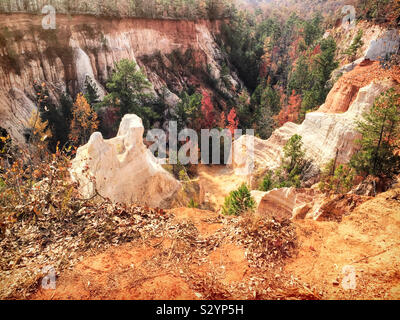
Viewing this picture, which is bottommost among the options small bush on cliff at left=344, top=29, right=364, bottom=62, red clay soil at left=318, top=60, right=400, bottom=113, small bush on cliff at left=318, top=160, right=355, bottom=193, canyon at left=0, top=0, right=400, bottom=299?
small bush on cliff at left=318, top=160, right=355, bottom=193

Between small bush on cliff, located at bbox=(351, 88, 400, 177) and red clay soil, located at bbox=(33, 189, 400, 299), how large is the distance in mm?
6108

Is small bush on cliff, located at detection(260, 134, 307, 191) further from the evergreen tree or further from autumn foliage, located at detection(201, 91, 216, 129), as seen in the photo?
the evergreen tree

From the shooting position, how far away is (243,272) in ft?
13.5


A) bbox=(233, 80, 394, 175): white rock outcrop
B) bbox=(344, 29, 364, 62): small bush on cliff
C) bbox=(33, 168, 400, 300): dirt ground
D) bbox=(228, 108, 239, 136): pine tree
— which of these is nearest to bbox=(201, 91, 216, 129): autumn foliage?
bbox=(228, 108, 239, 136): pine tree

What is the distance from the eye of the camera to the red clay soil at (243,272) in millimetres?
3627

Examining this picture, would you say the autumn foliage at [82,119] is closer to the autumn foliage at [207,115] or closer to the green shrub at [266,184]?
the autumn foliage at [207,115]

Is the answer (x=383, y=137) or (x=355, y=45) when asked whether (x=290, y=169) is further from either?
(x=355, y=45)

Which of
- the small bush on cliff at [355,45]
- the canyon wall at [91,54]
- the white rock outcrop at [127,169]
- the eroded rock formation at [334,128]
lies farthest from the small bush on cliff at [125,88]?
the small bush on cliff at [355,45]

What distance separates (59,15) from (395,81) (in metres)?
27.3

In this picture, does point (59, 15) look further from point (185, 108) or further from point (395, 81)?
point (395, 81)

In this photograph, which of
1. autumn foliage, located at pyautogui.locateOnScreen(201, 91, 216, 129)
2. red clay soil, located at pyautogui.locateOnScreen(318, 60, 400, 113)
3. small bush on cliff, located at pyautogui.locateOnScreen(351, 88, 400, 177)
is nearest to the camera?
small bush on cliff, located at pyautogui.locateOnScreen(351, 88, 400, 177)

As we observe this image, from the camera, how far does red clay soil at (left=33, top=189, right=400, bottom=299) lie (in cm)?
363

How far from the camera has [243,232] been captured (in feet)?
16.5
